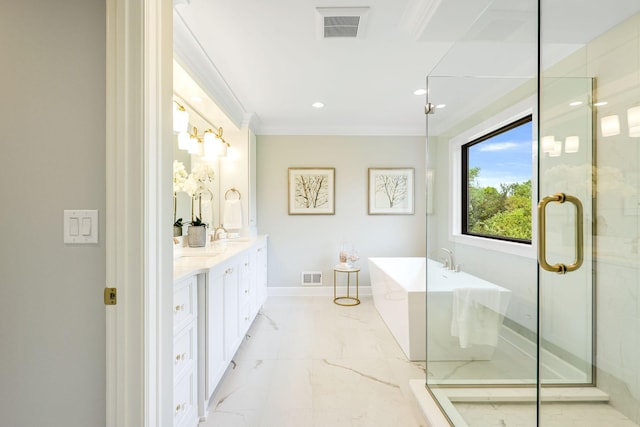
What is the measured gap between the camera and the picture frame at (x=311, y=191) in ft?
14.8

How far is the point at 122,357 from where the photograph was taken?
37.0 inches

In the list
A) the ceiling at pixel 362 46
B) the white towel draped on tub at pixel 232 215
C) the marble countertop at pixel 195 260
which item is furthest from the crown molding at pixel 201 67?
the marble countertop at pixel 195 260

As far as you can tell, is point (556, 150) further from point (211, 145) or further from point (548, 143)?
point (211, 145)

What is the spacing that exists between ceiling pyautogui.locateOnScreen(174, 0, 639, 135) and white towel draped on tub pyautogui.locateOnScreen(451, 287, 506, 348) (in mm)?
1034

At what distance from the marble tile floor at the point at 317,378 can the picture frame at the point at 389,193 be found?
167cm

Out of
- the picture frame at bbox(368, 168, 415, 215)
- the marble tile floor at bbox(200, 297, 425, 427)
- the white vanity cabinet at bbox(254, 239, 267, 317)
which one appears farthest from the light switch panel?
the picture frame at bbox(368, 168, 415, 215)

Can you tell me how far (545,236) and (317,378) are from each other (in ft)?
5.76

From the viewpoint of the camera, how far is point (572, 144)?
1187 millimetres

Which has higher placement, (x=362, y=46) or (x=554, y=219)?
(x=362, y=46)

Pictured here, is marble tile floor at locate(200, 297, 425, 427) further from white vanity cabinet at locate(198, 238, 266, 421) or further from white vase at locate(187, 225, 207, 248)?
white vase at locate(187, 225, 207, 248)

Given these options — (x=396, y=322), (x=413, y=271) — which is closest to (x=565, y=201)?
(x=396, y=322)

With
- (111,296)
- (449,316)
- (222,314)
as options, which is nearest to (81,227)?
(111,296)

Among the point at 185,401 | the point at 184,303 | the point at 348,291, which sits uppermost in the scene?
the point at 184,303

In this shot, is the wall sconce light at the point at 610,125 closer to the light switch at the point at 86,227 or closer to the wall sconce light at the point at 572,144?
the wall sconce light at the point at 572,144
